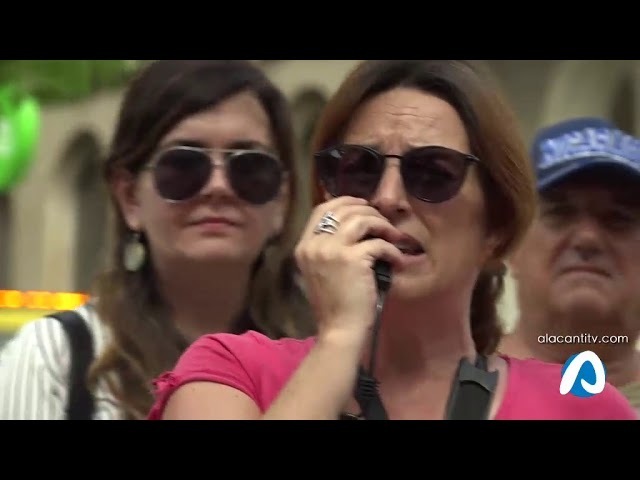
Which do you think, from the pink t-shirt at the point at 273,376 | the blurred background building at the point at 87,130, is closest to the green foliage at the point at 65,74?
the blurred background building at the point at 87,130

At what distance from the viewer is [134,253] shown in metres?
1.54

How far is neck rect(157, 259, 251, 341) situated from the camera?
1.49 metres

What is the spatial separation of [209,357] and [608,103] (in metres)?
0.76

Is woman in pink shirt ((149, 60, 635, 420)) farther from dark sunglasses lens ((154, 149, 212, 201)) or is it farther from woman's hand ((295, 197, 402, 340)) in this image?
dark sunglasses lens ((154, 149, 212, 201))

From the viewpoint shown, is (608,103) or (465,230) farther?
(608,103)

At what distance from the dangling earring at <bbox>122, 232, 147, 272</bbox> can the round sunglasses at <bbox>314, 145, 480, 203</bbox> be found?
0.45 metres

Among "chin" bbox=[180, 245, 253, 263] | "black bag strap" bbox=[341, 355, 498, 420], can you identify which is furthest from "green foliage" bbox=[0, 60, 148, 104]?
"black bag strap" bbox=[341, 355, 498, 420]

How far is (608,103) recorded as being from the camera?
1.52m

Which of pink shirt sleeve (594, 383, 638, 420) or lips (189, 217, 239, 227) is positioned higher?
lips (189, 217, 239, 227)

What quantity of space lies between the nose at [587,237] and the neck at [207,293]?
48 centimetres

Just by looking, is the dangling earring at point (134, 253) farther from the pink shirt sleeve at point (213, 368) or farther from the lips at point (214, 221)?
the pink shirt sleeve at point (213, 368)
